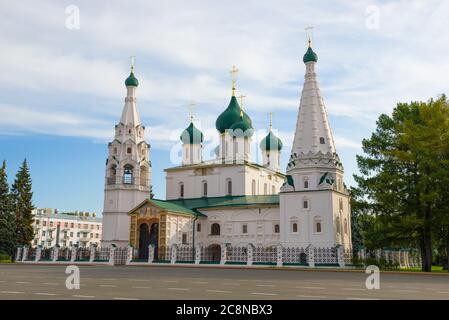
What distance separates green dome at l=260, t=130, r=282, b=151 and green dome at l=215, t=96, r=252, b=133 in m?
6.96

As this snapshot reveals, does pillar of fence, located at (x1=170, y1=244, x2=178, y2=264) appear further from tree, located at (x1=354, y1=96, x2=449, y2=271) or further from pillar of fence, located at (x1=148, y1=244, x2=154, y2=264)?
tree, located at (x1=354, y1=96, x2=449, y2=271)

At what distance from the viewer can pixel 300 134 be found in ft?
117

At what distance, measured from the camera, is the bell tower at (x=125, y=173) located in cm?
4178

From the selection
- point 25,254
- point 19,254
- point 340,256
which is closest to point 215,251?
point 340,256

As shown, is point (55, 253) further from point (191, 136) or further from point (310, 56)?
point (310, 56)

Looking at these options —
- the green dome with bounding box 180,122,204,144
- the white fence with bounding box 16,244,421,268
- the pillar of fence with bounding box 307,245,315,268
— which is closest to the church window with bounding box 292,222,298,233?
the white fence with bounding box 16,244,421,268

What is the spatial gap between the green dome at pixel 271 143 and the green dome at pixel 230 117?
6.96m
